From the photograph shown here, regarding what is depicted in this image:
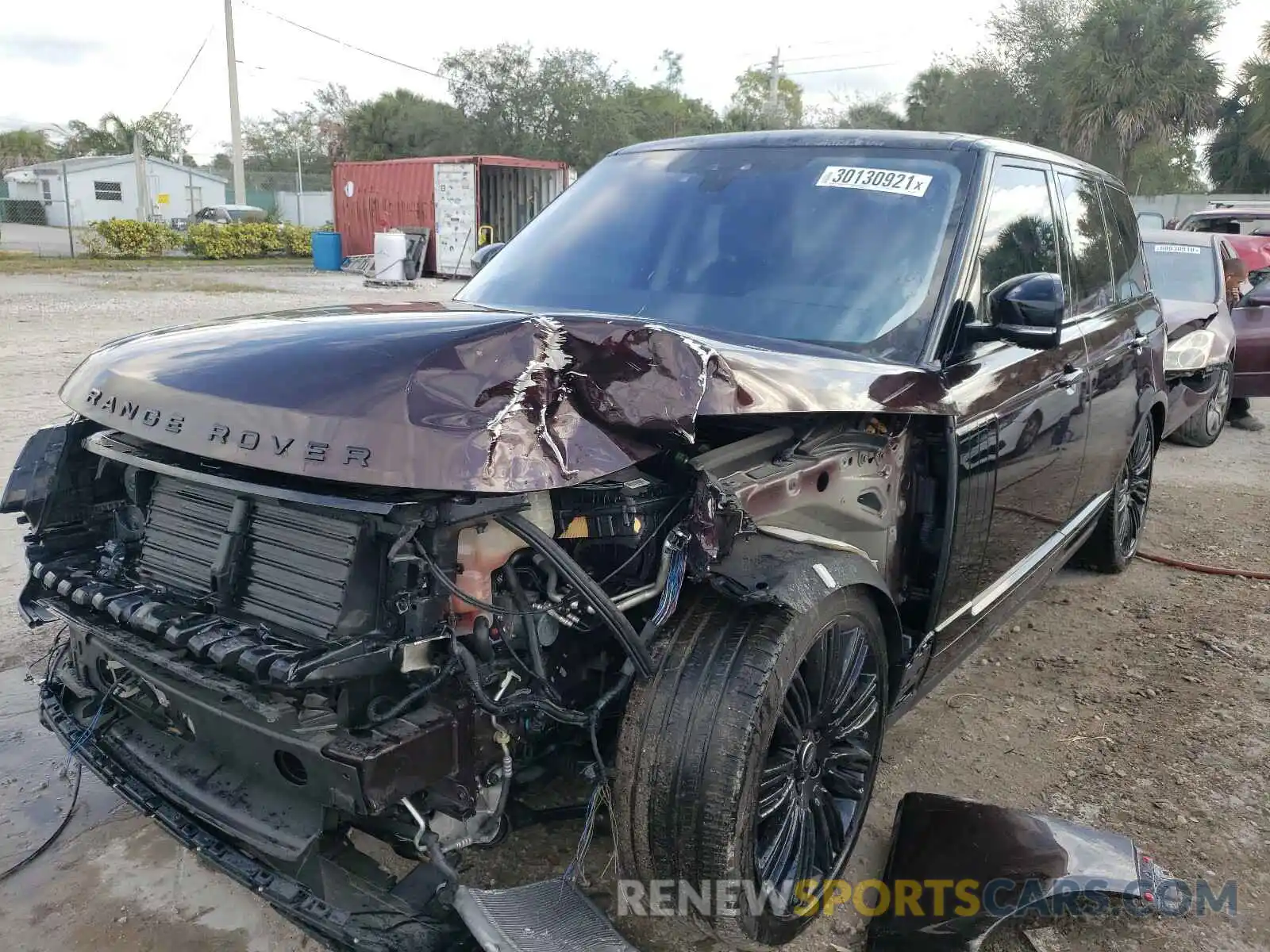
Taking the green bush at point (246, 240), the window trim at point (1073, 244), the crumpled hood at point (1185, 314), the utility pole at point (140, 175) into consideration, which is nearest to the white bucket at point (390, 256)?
the green bush at point (246, 240)

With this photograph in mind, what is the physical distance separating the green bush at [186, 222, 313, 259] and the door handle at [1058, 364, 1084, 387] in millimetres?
28009

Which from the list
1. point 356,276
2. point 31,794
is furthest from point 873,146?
point 356,276

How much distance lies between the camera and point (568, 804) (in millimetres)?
2457

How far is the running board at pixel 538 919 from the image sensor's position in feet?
6.09

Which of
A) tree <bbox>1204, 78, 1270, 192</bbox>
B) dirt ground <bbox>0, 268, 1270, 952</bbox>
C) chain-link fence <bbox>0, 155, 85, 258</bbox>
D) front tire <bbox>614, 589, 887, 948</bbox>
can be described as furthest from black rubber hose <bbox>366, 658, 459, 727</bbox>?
tree <bbox>1204, 78, 1270, 192</bbox>

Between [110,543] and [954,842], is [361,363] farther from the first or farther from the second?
[954,842]

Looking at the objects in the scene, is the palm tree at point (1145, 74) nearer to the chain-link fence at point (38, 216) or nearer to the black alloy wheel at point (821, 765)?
the chain-link fence at point (38, 216)

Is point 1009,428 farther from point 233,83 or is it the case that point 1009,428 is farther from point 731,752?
point 233,83

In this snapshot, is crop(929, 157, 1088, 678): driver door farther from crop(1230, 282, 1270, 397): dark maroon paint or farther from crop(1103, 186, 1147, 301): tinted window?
crop(1230, 282, 1270, 397): dark maroon paint

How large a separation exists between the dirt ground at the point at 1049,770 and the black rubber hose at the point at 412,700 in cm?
93

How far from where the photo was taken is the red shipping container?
22.1 metres

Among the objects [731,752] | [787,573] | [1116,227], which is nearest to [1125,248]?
[1116,227]

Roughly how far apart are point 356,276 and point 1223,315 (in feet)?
64.4

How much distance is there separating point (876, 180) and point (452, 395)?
1.87 m
